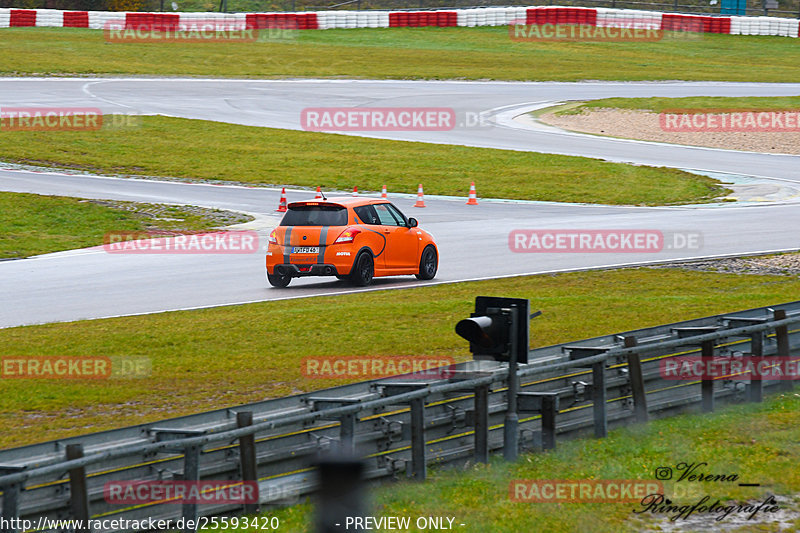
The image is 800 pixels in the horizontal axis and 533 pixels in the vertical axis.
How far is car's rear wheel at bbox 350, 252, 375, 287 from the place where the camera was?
17.0 metres

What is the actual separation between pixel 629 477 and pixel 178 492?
335 centimetres

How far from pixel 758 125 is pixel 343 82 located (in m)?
19.5

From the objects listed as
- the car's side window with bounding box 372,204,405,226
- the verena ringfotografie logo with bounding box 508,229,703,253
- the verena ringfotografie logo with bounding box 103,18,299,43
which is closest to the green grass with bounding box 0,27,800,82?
the verena ringfotografie logo with bounding box 103,18,299,43

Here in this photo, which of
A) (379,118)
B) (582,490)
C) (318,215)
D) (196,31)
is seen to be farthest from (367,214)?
(196,31)

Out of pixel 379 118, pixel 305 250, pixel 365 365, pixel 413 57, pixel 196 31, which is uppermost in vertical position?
pixel 196 31

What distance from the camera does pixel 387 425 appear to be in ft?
26.6

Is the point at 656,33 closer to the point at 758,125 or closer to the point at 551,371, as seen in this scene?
the point at 758,125

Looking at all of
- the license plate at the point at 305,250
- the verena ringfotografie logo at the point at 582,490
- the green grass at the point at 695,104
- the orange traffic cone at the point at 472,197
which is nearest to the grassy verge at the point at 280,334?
the license plate at the point at 305,250

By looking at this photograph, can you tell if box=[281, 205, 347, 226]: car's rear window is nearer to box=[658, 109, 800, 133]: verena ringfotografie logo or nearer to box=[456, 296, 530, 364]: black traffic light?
box=[456, 296, 530, 364]: black traffic light

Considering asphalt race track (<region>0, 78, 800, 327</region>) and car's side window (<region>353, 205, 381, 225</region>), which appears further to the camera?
car's side window (<region>353, 205, 381, 225</region>)

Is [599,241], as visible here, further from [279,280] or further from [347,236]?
[279,280]

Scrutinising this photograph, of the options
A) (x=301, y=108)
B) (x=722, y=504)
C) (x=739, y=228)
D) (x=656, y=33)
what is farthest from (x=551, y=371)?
(x=656, y=33)

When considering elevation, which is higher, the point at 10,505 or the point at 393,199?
the point at 10,505

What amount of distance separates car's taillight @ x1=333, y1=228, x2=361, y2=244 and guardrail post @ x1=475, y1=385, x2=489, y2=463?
8559 millimetres
